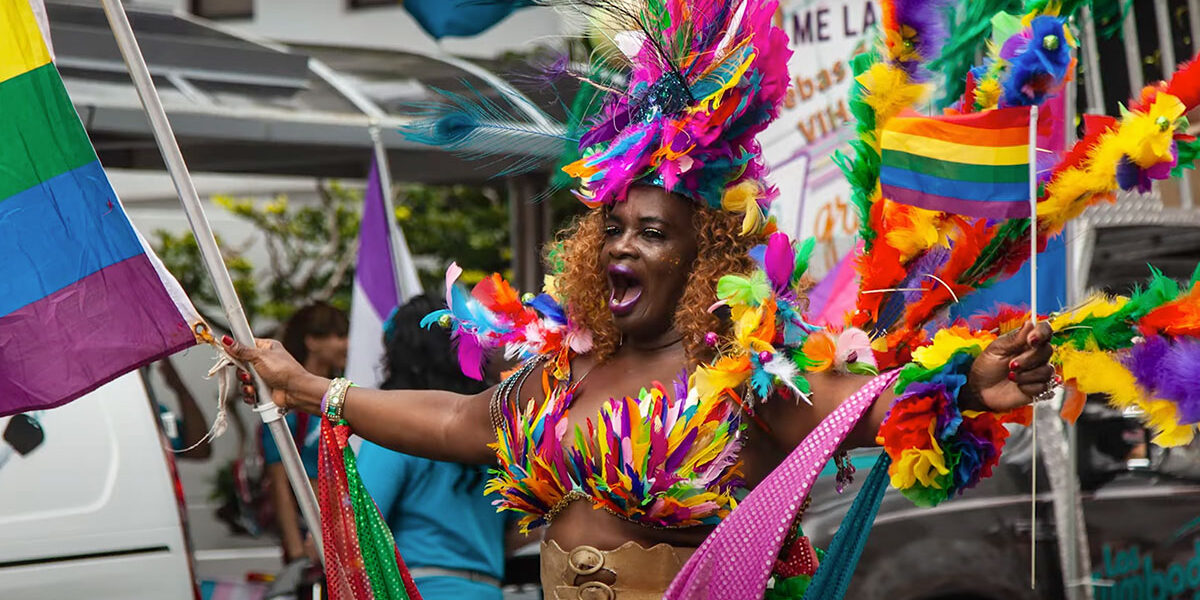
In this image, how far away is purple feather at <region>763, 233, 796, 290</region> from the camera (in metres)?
3.11

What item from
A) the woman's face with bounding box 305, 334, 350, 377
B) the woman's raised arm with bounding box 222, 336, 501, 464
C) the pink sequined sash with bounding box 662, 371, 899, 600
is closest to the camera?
the pink sequined sash with bounding box 662, 371, 899, 600

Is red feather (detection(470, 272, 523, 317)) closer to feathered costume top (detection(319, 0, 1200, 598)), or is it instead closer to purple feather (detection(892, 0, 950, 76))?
feathered costume top (detection(319, 0, 1200, 598))

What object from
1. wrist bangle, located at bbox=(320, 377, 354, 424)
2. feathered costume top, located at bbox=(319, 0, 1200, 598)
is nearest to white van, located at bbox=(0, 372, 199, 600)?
wrist bangle, located at bbox=(320, 377, 354, 424)

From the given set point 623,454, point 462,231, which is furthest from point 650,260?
point 462,231

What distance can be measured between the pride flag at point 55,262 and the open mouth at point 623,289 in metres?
1.04

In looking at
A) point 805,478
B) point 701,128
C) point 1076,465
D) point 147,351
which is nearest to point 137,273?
point 147,351

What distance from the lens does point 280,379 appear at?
137 inches

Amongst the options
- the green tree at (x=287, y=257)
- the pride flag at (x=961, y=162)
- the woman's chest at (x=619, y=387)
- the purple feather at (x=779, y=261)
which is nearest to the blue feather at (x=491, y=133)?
the woman's chest at (x=619, y=387)

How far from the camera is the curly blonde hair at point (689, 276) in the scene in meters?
3.22

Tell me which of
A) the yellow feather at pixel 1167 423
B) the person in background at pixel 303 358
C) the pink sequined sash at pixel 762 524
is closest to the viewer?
the yellow feather at pixel 1167 423

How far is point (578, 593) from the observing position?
3.21 m

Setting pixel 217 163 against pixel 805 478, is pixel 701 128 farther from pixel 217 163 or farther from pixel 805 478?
pixel 217 163

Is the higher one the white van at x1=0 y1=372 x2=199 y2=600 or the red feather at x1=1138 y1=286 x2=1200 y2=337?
the red feather at x1=1138 y1=286 x2=1200 y2=337

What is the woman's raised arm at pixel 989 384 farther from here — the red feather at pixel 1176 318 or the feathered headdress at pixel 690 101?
the feathered headdress at pixel 690 101
